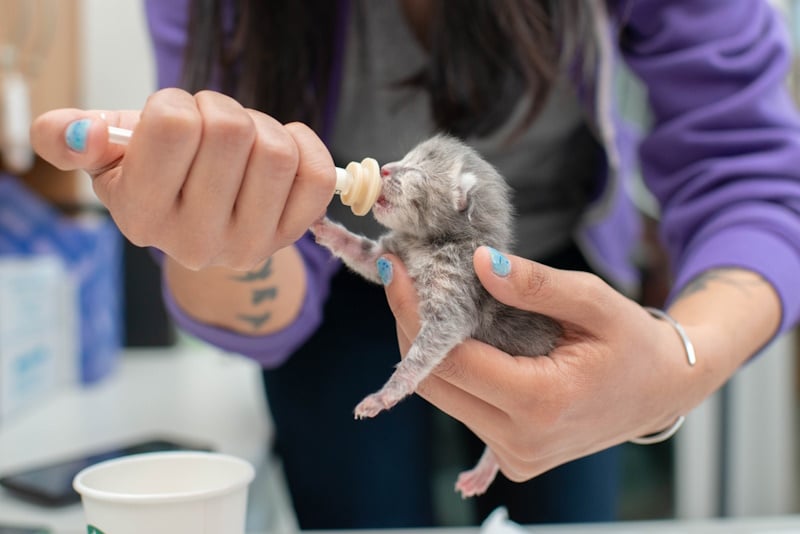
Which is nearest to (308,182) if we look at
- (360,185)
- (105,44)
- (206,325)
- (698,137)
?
(360,185)

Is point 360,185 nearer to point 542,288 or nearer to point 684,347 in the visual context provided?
point 542,288

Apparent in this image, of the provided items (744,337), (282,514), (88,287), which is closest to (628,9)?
(744,337)

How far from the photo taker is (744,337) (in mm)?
722

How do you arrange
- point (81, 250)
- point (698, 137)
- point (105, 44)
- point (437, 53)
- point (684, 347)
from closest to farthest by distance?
point (684, 347), point (437, 53), point (698, 137), point (81, 250), point (105, 44)

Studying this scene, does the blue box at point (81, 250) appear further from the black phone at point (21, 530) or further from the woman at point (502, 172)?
the black phone at point (21, 530)

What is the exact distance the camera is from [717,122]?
2.87 ft

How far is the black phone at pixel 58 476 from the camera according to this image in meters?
0.85

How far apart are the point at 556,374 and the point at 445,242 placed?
5.1 inches

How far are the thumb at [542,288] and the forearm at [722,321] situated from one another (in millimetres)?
154

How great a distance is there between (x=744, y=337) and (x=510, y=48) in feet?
1.26

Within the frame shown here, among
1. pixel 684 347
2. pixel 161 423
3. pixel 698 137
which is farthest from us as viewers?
pixel 161 423

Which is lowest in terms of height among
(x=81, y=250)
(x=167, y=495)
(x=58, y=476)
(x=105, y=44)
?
(x=81, y=250)

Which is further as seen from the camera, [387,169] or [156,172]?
[387,169]

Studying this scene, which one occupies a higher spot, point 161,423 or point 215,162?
point 215,162
